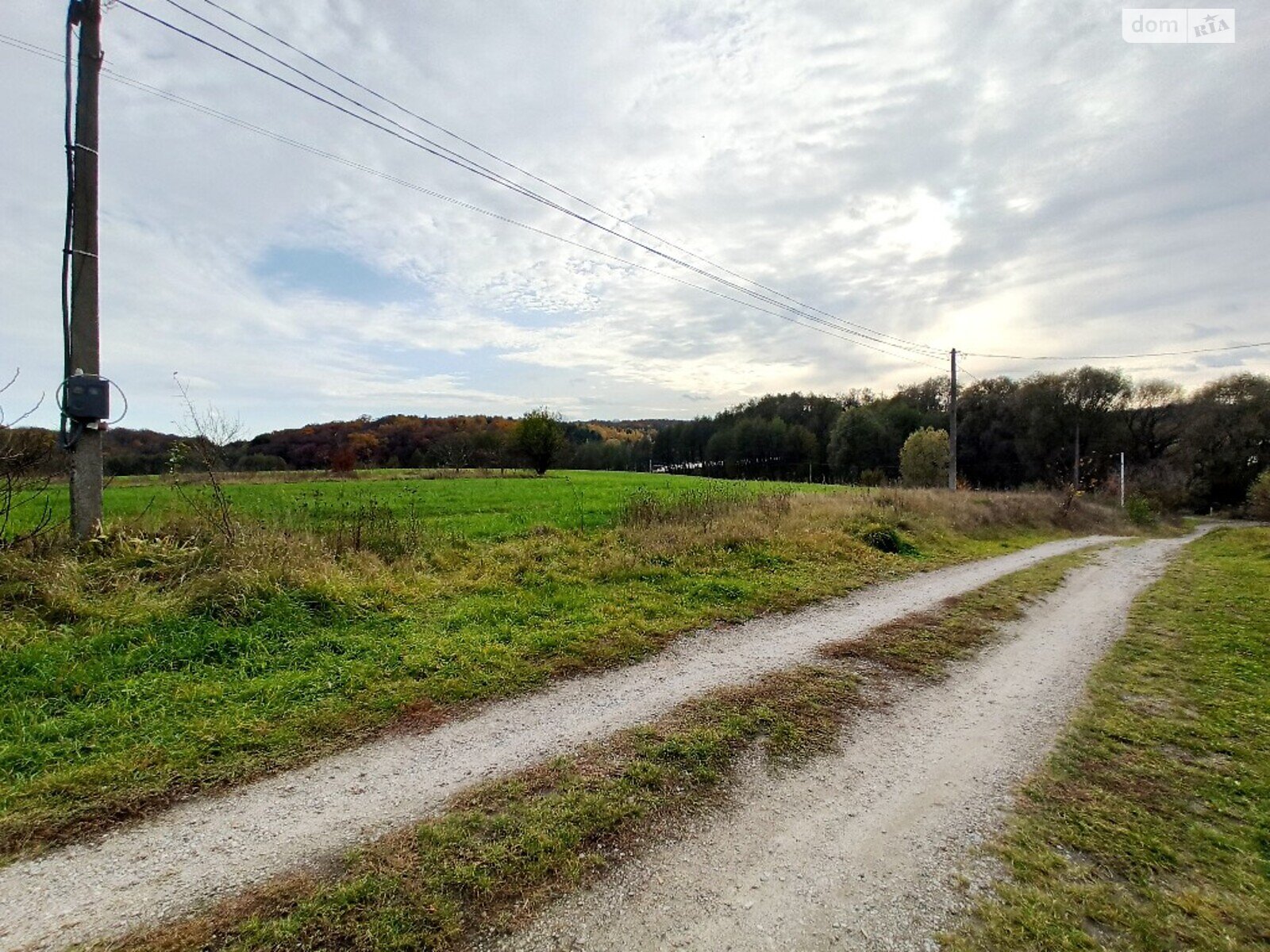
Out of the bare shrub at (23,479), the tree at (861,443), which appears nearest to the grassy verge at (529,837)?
the bare shrub at (23,479)

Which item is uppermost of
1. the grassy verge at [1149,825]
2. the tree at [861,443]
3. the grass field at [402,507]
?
the tree at [861,443]

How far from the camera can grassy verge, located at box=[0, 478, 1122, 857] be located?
11.6 ft

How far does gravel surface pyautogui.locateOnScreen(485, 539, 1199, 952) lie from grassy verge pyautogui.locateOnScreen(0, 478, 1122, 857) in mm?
2284

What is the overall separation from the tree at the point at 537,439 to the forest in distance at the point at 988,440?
1.90 metres

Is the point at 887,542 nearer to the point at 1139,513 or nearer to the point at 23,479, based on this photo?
the point at 23,479

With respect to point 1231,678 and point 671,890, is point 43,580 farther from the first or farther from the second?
point 1231,678

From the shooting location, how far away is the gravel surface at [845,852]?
7.81 feet

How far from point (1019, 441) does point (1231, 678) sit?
55.4 metres

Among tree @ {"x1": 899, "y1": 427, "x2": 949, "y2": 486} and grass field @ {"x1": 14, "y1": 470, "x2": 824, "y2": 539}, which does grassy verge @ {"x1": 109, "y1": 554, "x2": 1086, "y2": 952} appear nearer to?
grass field @ {"x1": 14, "y1": 470, "x2": 824, "y2": 539}

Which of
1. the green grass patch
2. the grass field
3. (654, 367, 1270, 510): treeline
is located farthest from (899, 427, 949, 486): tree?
the green grass patch

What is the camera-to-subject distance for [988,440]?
5572 centimetres

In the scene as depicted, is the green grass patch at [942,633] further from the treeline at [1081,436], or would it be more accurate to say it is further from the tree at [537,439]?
the tree at [537,439]

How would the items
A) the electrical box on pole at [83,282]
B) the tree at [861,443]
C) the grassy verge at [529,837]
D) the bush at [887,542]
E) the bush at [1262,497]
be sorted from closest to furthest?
the grassy verge at [529,837] < the electrical box on pole at [83,282] < the bush at [887,542] < the bush at [1262,497] < the tree at [861,443]

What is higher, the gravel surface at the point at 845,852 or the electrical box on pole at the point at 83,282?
the electrical box on pole at the point at 83,282
